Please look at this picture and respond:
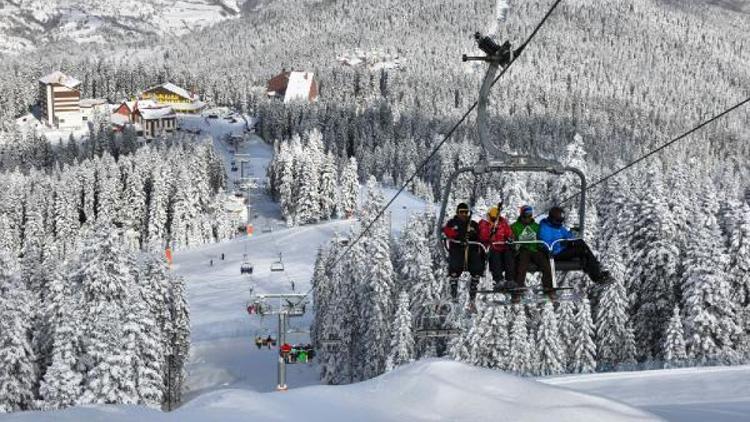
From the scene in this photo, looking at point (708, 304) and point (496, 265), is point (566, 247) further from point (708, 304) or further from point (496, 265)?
point (708, 304)

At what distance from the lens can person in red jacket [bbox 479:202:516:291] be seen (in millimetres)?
13250

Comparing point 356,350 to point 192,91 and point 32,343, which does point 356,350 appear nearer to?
point 32,343

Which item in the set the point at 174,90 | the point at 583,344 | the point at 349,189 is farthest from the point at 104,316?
the point at 174,90

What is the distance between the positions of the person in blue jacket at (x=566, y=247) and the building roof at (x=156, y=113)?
125 m

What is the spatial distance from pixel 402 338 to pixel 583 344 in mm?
8424

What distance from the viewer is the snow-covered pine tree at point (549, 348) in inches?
1342

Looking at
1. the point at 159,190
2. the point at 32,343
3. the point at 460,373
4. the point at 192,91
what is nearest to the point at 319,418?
the point at 460,373

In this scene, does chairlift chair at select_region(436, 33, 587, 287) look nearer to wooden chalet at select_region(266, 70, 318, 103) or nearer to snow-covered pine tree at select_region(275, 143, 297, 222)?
snow-covered pine tree at select_region(275, 143, 297, 222)

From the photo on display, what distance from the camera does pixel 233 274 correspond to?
231ft

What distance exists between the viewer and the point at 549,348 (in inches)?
1348

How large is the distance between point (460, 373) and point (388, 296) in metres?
28.2

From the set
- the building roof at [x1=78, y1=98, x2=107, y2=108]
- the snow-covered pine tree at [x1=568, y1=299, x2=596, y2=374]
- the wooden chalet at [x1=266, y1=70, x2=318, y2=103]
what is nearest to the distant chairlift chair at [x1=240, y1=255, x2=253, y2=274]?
the snow-covered pine tree at [x1=568, y1=299, x2=596, y2=374]

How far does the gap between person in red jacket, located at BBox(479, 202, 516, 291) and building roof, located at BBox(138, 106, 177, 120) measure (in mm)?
124402

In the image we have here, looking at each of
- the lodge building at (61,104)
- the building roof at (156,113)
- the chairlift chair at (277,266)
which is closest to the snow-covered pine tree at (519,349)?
the chairlift chair at (277,266)
